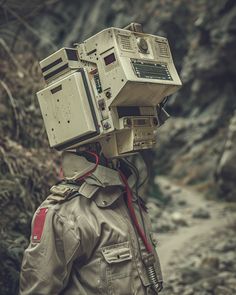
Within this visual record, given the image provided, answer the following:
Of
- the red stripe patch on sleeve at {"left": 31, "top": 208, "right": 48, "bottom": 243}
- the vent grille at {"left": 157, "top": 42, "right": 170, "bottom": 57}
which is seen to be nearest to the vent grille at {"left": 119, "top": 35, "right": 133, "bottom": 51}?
the vent grille at {"left": 157, "top": 42, "right": 170, "bottom": 57}

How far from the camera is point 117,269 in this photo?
241 centimetres

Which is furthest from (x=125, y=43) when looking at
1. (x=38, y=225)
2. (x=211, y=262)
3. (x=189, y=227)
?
(x=189, y=227)

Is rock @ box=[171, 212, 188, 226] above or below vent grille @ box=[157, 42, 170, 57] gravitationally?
below

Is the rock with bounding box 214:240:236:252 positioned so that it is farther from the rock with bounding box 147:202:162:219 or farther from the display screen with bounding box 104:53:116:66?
the display screen with bounding box 104:53:116:66

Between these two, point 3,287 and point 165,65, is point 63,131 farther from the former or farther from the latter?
point 3,287

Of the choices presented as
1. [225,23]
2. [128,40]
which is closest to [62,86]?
[128,40]

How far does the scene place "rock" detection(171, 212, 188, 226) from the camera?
8.95 metres

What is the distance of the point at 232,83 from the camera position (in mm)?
12352

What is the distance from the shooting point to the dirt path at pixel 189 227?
713 centimetres

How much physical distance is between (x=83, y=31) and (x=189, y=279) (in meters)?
12.6

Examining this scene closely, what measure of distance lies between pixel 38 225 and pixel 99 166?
51 centimetres

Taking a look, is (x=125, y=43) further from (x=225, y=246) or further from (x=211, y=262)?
(x=225, y=246)

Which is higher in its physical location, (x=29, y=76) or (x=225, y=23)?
(x=225, y=23)

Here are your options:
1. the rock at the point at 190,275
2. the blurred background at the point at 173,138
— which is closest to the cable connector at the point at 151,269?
the blurred background at the point at 173,138
